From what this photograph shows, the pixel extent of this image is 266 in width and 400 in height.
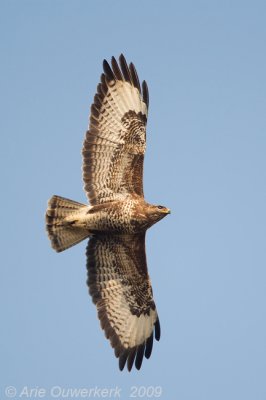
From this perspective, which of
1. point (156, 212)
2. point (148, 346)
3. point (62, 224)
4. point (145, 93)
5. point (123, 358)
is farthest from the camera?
point (148, 346)

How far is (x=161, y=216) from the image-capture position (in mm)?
10109

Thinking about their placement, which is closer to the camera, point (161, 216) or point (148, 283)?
point (161, 216)

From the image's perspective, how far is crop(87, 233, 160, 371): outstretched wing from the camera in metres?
10.6

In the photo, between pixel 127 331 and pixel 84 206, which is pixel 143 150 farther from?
pixel 127 331

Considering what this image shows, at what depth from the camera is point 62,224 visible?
34.0ft

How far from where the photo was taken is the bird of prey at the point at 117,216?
402 inches

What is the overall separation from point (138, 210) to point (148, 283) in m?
1.33

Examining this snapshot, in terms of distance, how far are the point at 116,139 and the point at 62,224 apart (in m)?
1.53

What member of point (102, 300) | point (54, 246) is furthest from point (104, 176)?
point (102, 300)

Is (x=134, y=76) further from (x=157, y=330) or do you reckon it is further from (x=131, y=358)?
(x=131, y=358)

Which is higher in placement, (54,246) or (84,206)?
(84,206)

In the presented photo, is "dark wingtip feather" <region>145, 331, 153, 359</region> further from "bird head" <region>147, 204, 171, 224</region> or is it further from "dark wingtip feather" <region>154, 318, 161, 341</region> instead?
"bird head" <region>147, 204, 171, 224</region>

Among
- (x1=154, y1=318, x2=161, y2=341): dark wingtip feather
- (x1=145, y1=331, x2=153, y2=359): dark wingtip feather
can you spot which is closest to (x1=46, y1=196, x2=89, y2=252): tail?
(x1=154, y1=318, x2=161, y2=341): dark wingtip feather

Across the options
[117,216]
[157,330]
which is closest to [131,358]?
[157,330]
